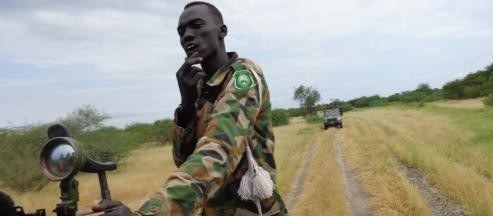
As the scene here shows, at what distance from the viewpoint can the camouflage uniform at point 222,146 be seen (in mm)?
1357

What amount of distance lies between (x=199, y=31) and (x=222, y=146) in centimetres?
55

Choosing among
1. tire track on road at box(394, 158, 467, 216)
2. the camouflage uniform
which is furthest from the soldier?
tire track on road at box(394, 158, 467, 216)

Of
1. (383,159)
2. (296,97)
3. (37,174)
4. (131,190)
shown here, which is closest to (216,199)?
(383,159)

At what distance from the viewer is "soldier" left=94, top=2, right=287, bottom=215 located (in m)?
1.56

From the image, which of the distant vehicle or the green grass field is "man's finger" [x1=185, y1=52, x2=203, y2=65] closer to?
the green grass field

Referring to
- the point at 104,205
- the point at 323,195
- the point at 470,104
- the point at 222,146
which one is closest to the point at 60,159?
the point at 104,205

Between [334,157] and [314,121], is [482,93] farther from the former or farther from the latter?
[334,157]

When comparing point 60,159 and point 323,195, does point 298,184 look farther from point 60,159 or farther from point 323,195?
point 60,159

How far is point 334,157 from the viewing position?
1670 centimetres

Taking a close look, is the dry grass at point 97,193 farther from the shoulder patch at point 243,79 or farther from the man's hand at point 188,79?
the shoulder patch at point 243,79

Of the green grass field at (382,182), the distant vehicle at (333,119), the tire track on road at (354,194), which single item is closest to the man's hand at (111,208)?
the green grass field at (382,182)

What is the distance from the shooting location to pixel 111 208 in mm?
1257

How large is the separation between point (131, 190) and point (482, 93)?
4915 centimetres


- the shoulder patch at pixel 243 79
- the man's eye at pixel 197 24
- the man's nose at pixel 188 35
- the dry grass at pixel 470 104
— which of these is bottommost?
the dry grass at pixel 470 104
